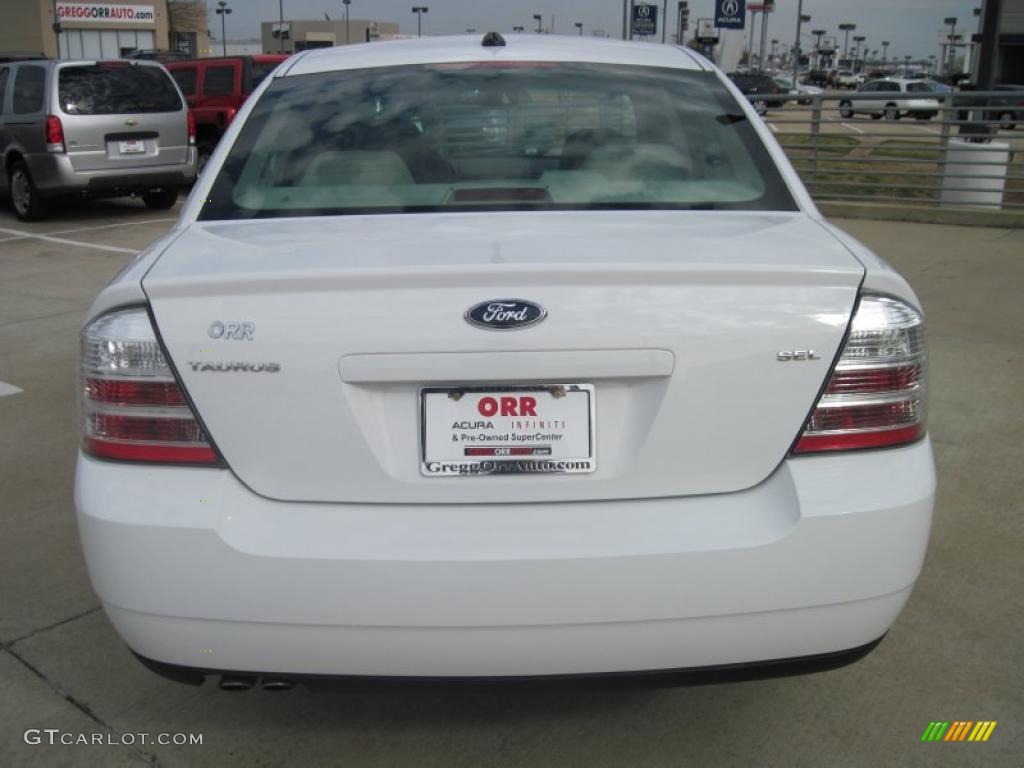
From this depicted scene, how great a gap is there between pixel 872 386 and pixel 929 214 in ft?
37.0

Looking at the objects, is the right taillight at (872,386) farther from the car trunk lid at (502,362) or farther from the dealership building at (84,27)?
the dealership building at (84,27)

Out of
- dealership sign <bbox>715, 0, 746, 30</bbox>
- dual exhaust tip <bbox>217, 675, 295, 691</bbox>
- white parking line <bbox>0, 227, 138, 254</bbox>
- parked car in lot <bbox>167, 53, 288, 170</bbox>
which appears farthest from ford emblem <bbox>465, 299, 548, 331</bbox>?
parked car in lot <bbox>167, 53, 288, 170</bbox>

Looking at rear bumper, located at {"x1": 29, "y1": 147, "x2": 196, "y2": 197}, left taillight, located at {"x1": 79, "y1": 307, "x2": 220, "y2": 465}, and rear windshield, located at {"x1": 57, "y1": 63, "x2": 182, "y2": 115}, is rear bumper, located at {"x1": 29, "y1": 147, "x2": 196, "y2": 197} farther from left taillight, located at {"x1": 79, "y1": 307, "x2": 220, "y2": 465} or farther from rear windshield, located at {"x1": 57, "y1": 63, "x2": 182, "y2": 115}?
left taillight, located at {"x1": 79, "y1": 307, "x2": 220, "y2": 465}

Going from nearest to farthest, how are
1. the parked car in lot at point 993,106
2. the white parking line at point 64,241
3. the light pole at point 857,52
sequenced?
1. the white parking line at point 64,241
2. the parked car in lot at point 993,106
3. the light pole at point 857,52

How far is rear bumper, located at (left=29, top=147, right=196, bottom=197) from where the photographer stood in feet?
41.0

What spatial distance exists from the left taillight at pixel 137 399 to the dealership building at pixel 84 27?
5878 centimetres

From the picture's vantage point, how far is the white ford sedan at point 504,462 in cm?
216

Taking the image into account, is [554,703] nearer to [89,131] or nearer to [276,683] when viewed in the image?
[276,683]

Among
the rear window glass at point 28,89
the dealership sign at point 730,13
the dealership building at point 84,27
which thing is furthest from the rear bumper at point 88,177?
the dealership building at point 84,27

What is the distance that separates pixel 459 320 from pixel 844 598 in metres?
0.96

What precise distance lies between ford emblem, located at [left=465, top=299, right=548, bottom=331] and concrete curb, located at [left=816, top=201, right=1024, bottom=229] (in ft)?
37.2

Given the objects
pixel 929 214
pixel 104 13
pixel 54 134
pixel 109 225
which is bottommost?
pixel 109 225

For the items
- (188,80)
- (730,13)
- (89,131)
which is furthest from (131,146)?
(730,13)

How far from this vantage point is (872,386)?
2.28 metres
